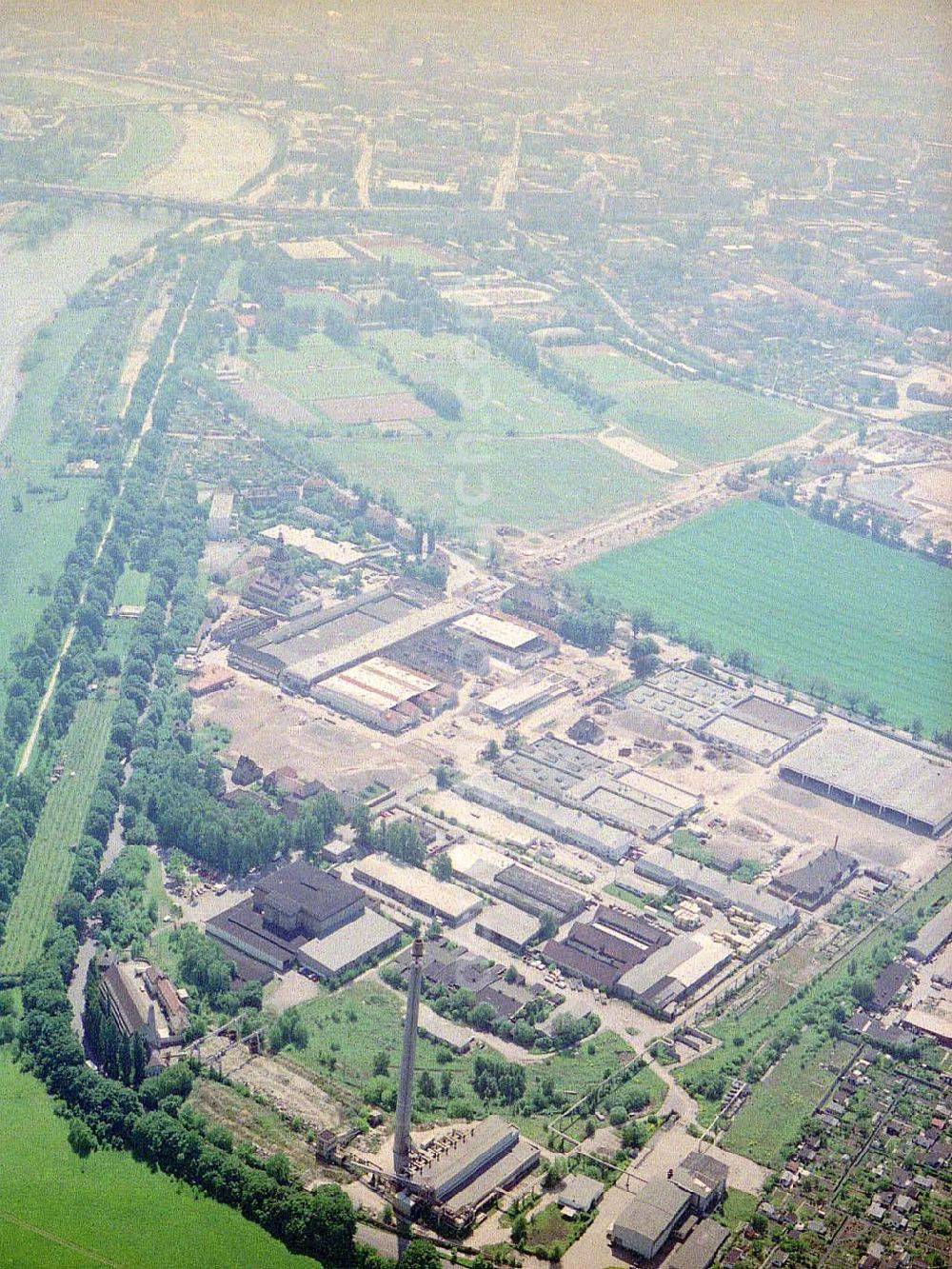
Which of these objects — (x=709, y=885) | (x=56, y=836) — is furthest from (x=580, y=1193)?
(x=56, y=836)

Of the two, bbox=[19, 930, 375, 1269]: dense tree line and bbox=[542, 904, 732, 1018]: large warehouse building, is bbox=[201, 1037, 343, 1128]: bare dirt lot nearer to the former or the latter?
bbox=[19, 930, 375, 1269]: dense tree line

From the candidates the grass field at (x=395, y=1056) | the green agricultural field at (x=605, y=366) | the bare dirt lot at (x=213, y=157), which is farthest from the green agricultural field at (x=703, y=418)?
the grass field at (x=395, y=1056)

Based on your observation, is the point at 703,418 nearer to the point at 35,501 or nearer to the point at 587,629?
the point at 587,629

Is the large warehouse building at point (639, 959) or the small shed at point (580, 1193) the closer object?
the small shed at point (580, 1193)

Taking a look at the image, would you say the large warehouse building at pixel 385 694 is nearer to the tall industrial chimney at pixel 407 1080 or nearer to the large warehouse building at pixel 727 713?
the large warehouse building at pixel 727 713

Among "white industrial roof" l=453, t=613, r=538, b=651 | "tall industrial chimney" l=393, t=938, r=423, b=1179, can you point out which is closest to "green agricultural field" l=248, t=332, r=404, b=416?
"white industrial roof" l=453, t=613, r=538, b=651

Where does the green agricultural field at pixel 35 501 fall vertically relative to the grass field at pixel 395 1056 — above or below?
above

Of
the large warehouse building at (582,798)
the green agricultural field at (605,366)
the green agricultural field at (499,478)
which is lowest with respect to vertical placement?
the large warehouse building at (582,798)

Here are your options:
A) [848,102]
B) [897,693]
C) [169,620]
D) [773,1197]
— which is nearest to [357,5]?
[848,102]
